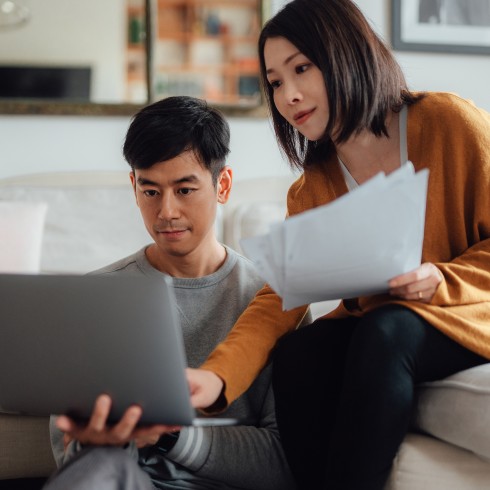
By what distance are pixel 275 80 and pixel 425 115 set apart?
269mm

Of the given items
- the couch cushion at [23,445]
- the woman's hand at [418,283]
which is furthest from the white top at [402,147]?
the couch cushion at [23,445]

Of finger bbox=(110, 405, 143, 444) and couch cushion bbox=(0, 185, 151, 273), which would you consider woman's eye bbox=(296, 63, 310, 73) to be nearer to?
finger bbox=(110, 405, 143, 444)

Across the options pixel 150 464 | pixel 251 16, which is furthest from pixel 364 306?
pixel 251 16

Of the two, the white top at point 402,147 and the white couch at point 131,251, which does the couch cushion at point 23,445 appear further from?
the white top at point 402,147

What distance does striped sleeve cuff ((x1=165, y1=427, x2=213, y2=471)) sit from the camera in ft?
3.79

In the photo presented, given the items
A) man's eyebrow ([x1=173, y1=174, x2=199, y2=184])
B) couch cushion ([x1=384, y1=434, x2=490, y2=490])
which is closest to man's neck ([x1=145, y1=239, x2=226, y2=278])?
man's eyebrow ([x1=173, y1=174, x2=199, y2=184])

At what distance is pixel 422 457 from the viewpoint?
1.06 metres

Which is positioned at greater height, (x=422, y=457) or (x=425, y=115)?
(x=425, y=115)

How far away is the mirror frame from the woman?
1008mm

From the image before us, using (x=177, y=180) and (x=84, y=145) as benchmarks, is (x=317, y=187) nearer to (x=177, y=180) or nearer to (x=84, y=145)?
(x=177, y=180)

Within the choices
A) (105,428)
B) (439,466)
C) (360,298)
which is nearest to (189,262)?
(360,298)

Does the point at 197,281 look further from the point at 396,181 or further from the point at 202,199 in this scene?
the point at 396,181

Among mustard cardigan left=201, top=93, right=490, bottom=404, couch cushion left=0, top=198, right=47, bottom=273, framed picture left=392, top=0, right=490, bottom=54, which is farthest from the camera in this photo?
framed picture left=392, top=0, right=490, bottom=54

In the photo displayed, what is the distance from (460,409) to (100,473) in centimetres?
50
